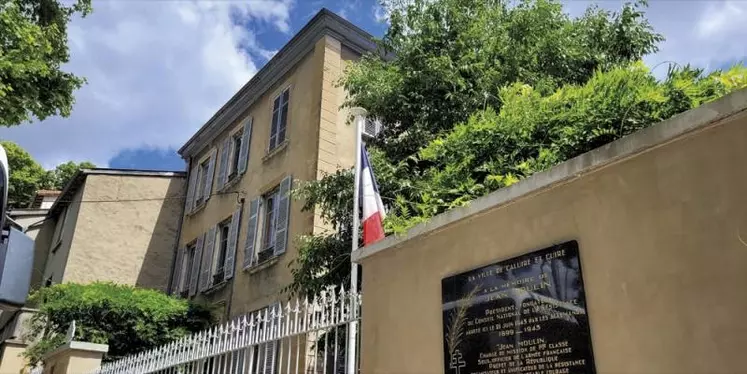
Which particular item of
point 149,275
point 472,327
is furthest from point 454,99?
point 149,275

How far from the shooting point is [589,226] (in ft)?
10.4

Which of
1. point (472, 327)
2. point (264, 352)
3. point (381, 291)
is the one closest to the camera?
point (472, 327)

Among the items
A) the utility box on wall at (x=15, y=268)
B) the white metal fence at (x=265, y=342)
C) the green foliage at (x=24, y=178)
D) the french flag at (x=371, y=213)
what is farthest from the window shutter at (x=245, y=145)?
the green foliage at (x=24, y=178)

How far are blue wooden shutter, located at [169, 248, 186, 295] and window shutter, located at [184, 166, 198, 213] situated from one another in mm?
1416

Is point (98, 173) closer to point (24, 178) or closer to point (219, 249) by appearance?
point (219, 249)

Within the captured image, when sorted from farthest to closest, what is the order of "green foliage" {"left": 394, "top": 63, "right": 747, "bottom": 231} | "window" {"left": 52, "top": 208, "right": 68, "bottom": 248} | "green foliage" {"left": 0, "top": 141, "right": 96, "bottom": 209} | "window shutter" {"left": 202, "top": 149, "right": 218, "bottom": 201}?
"green foliage" {"left": 0, "top": 141, "right": 96, "bottom": 209} → "window" {"left": 52, "top": 208, "right": 68, "bottom": 248} → "window shutter" {"left": 202, "top": 149, "right": 218, "bottom": 201} → "green foliage" {"left": 394, "top": 63, "right": 747, "bottom": 231}

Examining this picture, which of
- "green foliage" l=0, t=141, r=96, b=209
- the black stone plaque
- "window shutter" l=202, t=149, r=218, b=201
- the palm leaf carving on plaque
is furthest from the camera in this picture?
"green foliage" l=0, t=141, r=96, b=209

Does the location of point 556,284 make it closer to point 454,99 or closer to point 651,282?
point 651,282

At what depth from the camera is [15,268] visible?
366 cm

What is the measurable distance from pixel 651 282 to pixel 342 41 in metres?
12.1

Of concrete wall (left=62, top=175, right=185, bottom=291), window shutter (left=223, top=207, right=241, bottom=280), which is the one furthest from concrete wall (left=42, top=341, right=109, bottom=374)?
concrete wall (left=62, top=175, right=185, bottom=291)

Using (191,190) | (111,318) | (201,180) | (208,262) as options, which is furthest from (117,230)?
(111,318)

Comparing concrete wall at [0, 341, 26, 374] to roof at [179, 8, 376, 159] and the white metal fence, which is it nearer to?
roof at [179, 8, 376, 159]

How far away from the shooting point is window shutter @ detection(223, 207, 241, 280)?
47.4 ft
